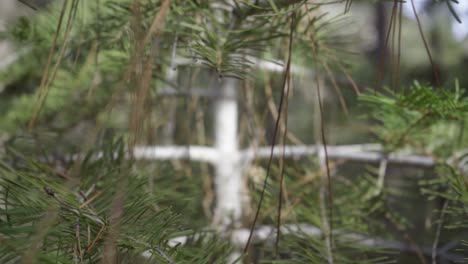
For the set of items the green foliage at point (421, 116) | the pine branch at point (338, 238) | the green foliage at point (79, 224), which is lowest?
the pine branch at point (338, 238)

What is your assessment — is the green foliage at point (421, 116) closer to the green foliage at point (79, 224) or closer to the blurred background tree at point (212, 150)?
the blurred background tree at point (212, 150)

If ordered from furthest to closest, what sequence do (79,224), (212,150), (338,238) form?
1. (212,150)
2. (338,238)
3. (79,224)

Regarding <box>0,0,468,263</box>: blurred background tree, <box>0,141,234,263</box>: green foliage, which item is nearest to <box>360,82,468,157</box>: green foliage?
<box>0,0,468,263</box>: blurred background tree

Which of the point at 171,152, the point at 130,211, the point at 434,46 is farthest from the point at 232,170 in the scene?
the point at 434,46

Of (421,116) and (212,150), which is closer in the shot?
(421,116)

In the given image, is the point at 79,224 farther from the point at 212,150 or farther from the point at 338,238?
the point at 212,150

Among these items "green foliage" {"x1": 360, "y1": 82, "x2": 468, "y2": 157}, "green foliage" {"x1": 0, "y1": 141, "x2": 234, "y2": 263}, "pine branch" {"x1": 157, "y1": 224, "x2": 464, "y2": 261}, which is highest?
"green foliage" {"x1": 360, "y1": 82, "x2": 468, "y2": 157}

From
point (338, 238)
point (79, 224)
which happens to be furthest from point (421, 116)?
point (79, 224)

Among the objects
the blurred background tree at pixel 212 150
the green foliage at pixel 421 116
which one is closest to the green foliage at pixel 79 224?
the blurred background tree at pixel 212 150

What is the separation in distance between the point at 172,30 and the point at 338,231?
20cm

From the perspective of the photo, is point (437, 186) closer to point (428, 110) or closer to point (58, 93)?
point (428, 110)

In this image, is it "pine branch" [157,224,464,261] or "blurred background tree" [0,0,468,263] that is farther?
"pine branch" [157,224,464,261]

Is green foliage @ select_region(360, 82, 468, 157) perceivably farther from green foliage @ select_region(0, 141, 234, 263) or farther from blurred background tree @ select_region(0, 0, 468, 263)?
green foliage @ select_region(0, 141, 234, 263)

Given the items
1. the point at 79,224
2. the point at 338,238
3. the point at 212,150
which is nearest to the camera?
the point at 79,224
